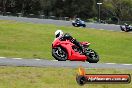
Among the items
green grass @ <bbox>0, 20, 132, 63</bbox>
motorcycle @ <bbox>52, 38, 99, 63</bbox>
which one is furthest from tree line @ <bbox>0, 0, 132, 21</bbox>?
motorcycle @ <bbox>52, 38, 99, 63</bbox>

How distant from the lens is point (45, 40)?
41719 millimetres

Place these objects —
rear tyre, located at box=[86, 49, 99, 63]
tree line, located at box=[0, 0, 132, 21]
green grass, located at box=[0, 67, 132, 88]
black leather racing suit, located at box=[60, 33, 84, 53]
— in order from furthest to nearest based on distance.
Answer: tree line, located at box=[0, 0, 132, 21]
rear tyre, located at box=[86, 49, 99, 63]
black leather racing suit, located at box=[60, 33, 84, 53]
green grass, located at box=[0, 67, 132, 88]

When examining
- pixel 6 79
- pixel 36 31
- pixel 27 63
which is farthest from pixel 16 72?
pixel 36 31

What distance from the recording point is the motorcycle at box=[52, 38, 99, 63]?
18438 millimetres

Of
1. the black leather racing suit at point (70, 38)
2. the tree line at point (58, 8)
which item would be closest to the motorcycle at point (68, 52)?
the black leather racing suit at point (70, 38)

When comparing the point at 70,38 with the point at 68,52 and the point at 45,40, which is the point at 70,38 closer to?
the point at 68,52

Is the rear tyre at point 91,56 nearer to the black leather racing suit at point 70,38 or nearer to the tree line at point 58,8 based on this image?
the black leather racing suit at point 70,38

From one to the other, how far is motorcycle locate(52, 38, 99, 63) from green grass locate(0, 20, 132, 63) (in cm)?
1342

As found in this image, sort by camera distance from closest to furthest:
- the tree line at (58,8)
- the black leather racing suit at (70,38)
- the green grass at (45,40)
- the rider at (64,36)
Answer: the rider at (64,36) < the black leather racing suit at (70,38) < the green grass at (45,40) < the tree line at (58,8)

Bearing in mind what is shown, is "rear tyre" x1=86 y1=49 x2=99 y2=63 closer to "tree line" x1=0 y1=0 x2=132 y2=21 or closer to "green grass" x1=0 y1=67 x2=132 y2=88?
"green grass" x1=0 y1=67 x2=132 y2=88

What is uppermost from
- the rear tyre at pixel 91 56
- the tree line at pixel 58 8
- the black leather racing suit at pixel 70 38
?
the black leather racing suit at pixel 70 38

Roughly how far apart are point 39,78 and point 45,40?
27.0 meters

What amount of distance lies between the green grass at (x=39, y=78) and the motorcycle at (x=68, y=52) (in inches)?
69.4

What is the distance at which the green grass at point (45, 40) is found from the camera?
35619 mm
